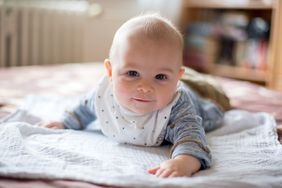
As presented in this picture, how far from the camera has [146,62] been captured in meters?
0.83

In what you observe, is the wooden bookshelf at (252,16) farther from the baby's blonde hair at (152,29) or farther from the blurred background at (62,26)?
the baby's blonde hair at (152,29)

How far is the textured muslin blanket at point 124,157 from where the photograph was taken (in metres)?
0.66

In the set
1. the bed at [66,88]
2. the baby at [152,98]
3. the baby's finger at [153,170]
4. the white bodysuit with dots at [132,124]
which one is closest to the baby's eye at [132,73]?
the baby at [152,98]

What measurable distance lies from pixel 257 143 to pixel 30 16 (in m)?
1.85

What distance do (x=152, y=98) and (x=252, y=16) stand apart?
89.5 inches

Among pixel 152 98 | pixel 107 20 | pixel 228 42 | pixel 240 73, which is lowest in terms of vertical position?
pixel 240 73

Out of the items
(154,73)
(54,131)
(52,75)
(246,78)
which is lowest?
(246,78)

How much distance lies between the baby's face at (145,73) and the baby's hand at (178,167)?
0.52 ft

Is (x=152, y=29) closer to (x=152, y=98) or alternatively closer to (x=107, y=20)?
(x=152, y=98)

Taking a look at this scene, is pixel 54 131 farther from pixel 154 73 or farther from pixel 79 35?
pixel 79 35

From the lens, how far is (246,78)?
2.81m

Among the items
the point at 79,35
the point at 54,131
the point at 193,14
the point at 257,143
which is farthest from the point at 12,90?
the point at 193,14

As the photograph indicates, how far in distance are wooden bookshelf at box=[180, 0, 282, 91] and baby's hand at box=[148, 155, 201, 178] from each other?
1935 mm

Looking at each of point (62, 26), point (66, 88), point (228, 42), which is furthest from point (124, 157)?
point (228, 42)
